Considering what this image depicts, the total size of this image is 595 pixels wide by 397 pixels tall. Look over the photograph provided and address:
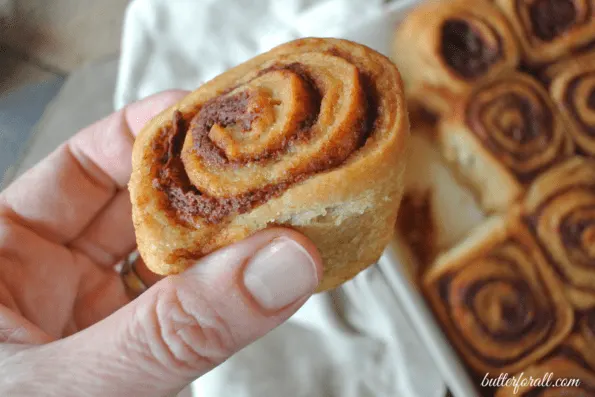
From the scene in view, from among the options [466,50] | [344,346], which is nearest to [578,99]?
[466,50]

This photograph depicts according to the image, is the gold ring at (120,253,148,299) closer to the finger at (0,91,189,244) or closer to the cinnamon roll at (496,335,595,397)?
the finger at (0,91,189,244)

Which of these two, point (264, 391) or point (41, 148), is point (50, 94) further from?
point (264, 391)

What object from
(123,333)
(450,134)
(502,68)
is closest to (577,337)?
(450,134)

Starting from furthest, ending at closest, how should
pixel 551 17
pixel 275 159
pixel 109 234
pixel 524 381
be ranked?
pixel 551 17
pixel 109 234
pixel 524 381
pixel 275 159

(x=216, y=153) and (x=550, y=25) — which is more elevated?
(x=550, y=25)

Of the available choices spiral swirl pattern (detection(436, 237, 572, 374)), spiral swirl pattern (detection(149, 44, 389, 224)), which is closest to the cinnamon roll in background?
spiral swirl pattern (detection(436, 237, 572, 374))

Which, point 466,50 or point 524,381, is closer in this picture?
point 524,381

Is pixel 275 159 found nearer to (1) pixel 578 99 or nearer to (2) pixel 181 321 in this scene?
(2) pixel 181 321

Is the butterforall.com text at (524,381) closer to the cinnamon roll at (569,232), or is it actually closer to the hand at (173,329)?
the cinnamon roll at (569,232)
